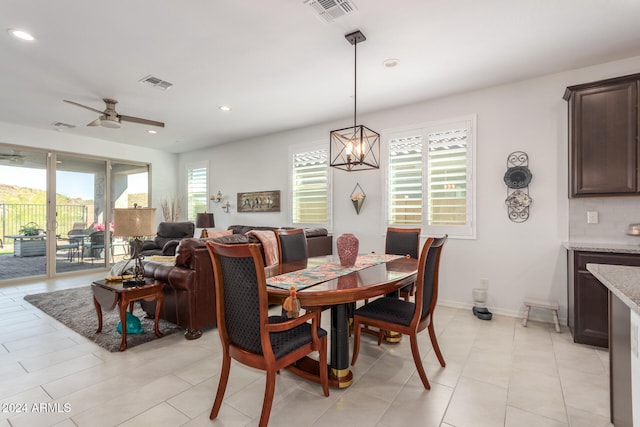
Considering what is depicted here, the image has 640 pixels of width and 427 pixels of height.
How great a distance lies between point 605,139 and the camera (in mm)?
2920

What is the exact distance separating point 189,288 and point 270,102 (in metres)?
2.72

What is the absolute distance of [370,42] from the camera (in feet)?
9.18

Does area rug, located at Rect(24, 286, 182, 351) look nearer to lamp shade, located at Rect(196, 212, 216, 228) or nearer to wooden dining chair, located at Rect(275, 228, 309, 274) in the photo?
wooden dining chair, located at Rect(275, 228, 309, 274)

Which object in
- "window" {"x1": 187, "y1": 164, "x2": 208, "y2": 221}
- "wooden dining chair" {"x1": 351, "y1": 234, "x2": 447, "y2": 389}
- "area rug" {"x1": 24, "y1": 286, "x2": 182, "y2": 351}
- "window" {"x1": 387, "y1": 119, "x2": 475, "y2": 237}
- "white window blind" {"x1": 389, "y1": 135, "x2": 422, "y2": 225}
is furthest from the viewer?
"window" {"x1": 187, "y1": 164, "x2": 208, "y2": 221}

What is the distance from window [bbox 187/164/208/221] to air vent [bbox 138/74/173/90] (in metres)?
3.55

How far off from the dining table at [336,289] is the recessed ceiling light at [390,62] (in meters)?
2.07

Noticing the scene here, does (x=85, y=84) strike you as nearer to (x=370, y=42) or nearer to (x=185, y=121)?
(x=185, y=121)

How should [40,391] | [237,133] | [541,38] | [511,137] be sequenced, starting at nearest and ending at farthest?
[40,391], [541,38], [511,137], [237,133]

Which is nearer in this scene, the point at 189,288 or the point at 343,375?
the point at 343,375

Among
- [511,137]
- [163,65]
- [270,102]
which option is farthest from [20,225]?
[511,137]

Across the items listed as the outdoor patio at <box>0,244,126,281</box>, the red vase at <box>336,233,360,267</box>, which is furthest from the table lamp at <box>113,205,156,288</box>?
the outdoor patio at <box>0,244,126,281</box>

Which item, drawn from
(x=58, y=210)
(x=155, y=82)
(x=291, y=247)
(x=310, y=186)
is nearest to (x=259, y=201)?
(x=310, y=186)

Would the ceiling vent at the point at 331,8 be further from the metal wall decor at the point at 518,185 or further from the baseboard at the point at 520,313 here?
the baseboard at the point at 520,313

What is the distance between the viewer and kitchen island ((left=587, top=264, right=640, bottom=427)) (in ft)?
3.96
